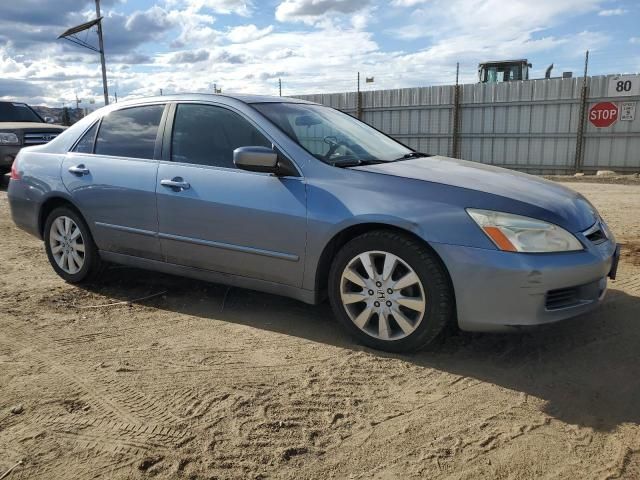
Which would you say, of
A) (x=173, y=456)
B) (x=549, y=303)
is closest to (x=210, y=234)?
(x=173, y=456)

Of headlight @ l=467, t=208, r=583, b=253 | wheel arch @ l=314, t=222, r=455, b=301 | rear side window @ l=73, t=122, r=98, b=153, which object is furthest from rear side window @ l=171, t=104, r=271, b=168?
headlight @ l=467, t=208, r=583, b=253

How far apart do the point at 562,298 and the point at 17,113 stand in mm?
13273

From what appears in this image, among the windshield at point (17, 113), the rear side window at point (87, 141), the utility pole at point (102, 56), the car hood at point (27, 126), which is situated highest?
the utility pole at point (102, 56)

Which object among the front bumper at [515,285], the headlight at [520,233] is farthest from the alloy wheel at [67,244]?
the headlight at [520,233]

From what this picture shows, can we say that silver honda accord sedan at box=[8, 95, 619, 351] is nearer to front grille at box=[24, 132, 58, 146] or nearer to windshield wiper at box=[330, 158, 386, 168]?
windshield wiper at box=[330, 158, 386, 168]

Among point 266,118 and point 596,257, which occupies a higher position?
point 266,118

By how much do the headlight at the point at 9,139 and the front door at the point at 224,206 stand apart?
8.89 m

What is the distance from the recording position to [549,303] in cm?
315

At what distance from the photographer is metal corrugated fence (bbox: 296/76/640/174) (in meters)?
16.7

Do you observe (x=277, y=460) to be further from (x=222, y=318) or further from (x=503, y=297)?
(x=222, y=318)

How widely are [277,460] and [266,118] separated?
2.39 metres

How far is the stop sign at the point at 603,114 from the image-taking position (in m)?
16.4

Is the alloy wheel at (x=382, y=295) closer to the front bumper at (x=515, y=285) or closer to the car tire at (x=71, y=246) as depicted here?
the front bumper at (x=515, y=285)

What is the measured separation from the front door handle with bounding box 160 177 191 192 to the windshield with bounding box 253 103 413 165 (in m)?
0.76
